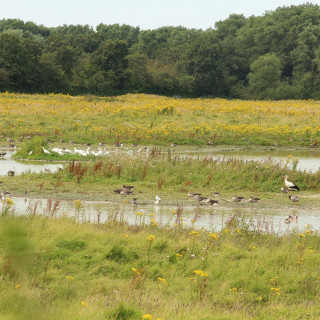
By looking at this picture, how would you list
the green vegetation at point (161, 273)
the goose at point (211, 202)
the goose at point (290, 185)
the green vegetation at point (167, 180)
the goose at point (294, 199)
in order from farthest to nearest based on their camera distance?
the goose at point (290, 185) → the green vegetation at point (167, 180) → the goose at point (294, 199) → the goose at point (211, 202) → the green vegetation at point (161, 273)

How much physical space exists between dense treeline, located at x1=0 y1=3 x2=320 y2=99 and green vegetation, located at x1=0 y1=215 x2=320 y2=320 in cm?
5546

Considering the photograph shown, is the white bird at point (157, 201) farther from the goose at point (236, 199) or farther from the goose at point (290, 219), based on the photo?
the goose at point (290, 219)

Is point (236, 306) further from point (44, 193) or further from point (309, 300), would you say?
point (44, 193)

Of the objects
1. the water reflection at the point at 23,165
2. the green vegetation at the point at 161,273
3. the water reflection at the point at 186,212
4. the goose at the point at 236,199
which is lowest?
the water reflection at the point at 23,165

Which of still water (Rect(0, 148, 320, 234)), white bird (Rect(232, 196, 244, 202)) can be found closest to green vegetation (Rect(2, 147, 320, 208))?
white bird (Rect(232, 196, 244, 202))

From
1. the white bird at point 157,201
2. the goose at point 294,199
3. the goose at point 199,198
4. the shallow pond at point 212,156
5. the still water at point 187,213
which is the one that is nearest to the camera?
the still water at point 187,213

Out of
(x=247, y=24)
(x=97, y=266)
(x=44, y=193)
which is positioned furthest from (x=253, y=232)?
(x=247, y=24)

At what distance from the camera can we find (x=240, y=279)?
945 cm

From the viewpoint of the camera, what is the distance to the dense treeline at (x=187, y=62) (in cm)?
6856

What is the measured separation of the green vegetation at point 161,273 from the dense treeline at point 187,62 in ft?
A: 182

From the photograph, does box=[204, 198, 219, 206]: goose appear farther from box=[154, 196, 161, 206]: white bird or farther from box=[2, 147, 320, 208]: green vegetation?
box=[154, 196, 161, 206]: white bird

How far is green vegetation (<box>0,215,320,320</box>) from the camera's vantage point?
7.54 metres

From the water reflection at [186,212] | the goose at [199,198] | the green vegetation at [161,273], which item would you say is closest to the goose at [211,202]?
the water reflection at [186,212]

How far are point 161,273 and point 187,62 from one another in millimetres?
85327
